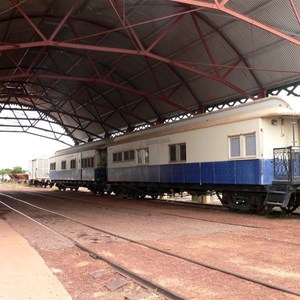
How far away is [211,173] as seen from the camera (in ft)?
54.1

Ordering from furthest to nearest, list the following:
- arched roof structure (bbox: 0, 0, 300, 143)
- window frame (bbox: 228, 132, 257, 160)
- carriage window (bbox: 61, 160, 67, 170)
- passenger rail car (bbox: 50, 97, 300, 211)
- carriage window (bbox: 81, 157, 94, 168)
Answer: carriage window (bbox: 61, 160, 67, 170), carriage window (bbox: 81, 157, 94, 168), arched roof structure (bbox: 0, 0, 300, 143), window frame (bbox: 228, 132, 257, 160), passenger rail car (bbox: 50, 97, 300, 211)

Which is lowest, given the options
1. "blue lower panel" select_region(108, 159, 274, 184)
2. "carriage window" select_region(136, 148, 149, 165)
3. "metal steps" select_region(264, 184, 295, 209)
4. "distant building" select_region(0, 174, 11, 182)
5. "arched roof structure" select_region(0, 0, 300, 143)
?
"metal steps" select_region(264, 184, 295, 209)

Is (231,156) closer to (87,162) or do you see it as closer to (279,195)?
(279,195)

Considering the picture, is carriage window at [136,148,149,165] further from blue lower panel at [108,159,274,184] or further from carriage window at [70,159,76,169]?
carriage window at [70,159,76,169]

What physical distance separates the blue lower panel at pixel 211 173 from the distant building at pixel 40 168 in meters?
31.0

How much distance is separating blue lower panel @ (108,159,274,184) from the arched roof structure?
238 inches

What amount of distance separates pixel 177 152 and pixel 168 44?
991cm

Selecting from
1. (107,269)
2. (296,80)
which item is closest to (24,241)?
(107,269)

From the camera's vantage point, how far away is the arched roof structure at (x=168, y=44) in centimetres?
1948

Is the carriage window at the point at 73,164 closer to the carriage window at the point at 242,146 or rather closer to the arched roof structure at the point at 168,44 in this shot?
the arched roof structure at the point at 168,44

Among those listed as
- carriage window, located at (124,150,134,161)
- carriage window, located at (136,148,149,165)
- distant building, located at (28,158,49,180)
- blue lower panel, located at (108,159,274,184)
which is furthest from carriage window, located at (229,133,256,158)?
distant building, located at (28,158,49,180)

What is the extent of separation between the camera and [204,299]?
5531 mm

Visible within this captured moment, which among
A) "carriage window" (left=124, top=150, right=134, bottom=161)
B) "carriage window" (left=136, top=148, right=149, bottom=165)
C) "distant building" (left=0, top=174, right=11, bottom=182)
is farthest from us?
"distant building" (left=0, top=174, right=11, bottom=182)

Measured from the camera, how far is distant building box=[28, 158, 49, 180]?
169 ft
